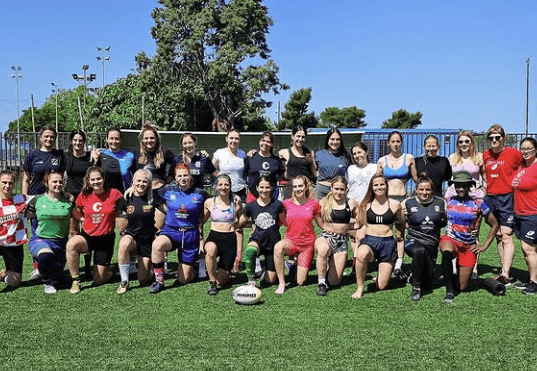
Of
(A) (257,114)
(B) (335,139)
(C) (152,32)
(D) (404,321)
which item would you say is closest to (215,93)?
(A) (257,114)

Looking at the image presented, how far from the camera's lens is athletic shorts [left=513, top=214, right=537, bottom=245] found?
19.6 ft

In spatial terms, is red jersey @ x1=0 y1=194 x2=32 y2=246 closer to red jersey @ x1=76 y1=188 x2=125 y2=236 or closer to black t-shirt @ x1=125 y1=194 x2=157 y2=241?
red jersey @ x1=76 y1=188 x2=125 y2=236

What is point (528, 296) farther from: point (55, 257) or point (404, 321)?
point (55, 257)

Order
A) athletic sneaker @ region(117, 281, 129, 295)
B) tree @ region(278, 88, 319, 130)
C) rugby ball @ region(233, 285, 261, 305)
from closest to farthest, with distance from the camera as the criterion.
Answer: rugby ball @ region(233, 285, 261, 305) < athletic sneaker @ region(117, 281, 129, 295) < tree @ region(278, 88, 319, 130)

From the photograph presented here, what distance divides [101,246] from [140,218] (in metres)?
0.58

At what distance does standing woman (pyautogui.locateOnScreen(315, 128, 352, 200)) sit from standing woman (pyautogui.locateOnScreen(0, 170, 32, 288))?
3.60 m

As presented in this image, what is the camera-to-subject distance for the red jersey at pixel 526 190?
19.6ft

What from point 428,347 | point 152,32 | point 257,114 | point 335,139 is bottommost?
point 428,347

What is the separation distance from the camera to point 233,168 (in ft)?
23.7

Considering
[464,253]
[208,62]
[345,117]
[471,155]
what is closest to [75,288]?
[464,253]

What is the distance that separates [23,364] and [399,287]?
4009mm

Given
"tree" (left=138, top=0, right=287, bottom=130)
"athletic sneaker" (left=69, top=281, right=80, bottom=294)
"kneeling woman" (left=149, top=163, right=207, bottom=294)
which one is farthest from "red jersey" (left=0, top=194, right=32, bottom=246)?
"tree" (left=138, top=0, right=287, bottom=130)

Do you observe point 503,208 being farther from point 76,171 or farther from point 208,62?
point 208,62

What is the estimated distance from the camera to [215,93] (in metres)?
32.3
